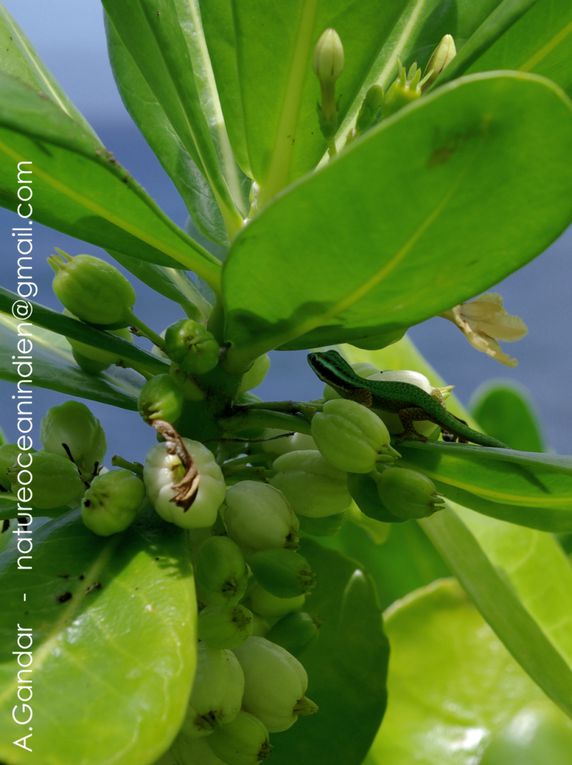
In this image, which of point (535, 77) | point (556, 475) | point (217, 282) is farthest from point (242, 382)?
point (535, 77)

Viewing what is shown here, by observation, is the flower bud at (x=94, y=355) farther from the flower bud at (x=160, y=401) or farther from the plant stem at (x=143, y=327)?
the flower bud at (x=160, y=401)

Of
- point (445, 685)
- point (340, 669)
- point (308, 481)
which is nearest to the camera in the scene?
point (308, 481)

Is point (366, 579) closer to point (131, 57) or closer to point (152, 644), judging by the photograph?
point (152, 644)

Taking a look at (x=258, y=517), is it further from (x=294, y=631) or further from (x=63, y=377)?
(x=63, y=377)

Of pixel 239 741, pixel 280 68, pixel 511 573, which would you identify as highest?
pixel 280 68

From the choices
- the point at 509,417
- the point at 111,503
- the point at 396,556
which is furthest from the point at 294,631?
the point at 509,417
